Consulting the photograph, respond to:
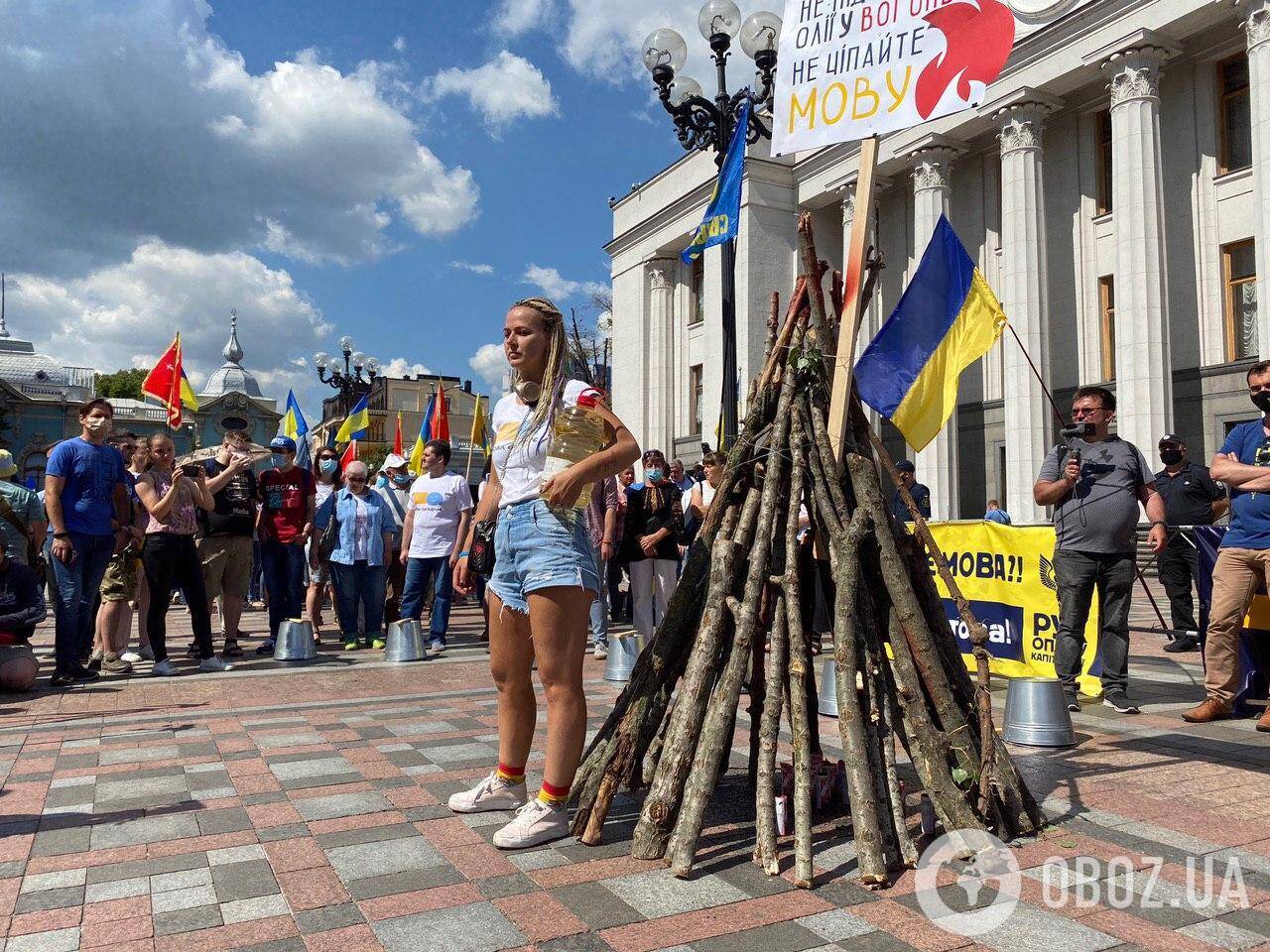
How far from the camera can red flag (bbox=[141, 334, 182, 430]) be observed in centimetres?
1242

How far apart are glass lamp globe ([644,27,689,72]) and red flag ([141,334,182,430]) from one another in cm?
745

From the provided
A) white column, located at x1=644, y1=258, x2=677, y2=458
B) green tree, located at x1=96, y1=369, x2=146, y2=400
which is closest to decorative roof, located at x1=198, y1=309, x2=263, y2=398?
green tree, located at x1=96, y1=369, x2=146, y2=400

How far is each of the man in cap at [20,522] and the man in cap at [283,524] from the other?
6.70 ft

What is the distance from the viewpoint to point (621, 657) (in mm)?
7273

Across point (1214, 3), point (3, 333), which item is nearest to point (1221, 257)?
point (1214, 3)

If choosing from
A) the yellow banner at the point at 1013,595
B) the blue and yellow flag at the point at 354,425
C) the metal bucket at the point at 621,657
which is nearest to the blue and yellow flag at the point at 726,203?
the yellow banner at the point at 1013,595

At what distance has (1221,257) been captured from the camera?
66.3 feet

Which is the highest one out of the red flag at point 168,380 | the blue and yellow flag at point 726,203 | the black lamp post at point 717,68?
the black lamp post at point 717,68

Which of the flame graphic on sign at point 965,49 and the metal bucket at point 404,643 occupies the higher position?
the flame graphic on sign at point 965,49

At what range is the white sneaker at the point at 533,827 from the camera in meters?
3.42

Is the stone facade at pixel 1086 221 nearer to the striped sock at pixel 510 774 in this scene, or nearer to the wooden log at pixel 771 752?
the wooden log at pixel 771 752

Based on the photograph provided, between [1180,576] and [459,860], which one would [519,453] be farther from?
[1180,576]

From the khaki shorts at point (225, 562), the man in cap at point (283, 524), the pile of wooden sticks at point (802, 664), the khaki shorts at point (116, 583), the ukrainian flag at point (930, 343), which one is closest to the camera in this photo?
the pile of wooden sticks at point (802, 664)

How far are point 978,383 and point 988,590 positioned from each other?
19.6 metres
